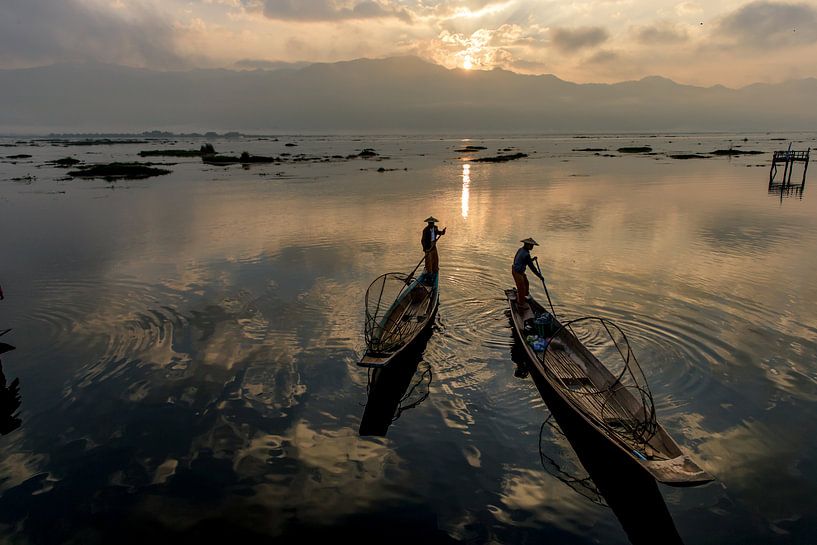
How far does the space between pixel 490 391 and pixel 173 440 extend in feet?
25.2

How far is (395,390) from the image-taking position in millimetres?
12000

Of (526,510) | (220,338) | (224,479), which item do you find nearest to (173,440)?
(224,479)

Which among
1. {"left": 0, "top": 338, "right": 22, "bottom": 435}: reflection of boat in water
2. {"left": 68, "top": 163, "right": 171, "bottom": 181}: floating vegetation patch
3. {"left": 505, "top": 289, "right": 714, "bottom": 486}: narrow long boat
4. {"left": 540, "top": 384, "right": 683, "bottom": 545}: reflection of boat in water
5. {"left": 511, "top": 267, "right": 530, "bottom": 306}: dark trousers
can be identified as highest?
{"left": 68, "top": 163, "right": 171, "bottom": 181}: floating vegetation patch

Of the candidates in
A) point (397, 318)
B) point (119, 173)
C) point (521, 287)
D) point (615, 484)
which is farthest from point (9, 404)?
point (119, 173)

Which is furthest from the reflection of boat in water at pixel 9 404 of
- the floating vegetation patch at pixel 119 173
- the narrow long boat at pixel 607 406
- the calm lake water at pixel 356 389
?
the floating vegetation patch at pixel 119 173

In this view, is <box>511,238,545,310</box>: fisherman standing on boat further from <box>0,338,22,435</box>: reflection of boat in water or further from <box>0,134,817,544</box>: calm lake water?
<box>0,338,22,435</box>: reflection of boat in water

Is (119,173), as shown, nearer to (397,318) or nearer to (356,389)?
(397,318)

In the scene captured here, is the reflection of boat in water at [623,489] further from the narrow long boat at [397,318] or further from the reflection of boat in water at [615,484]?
the narrow long boat at [397,318]

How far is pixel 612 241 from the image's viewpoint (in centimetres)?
2603

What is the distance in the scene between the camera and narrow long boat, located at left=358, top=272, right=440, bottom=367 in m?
11.7

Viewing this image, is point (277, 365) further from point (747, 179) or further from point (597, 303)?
point (747, 179)

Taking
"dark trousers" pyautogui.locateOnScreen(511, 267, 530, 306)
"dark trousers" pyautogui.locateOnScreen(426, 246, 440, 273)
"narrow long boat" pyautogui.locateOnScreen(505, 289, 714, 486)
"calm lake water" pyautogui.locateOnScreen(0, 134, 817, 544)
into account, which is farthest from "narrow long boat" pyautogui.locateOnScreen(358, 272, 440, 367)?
"narrow long boat" pyautogui.locateOnScreen(505, 289, 714, 486)

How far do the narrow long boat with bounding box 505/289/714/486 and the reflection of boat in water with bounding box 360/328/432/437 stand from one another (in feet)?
10.2

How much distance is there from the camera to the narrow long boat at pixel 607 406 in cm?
739
